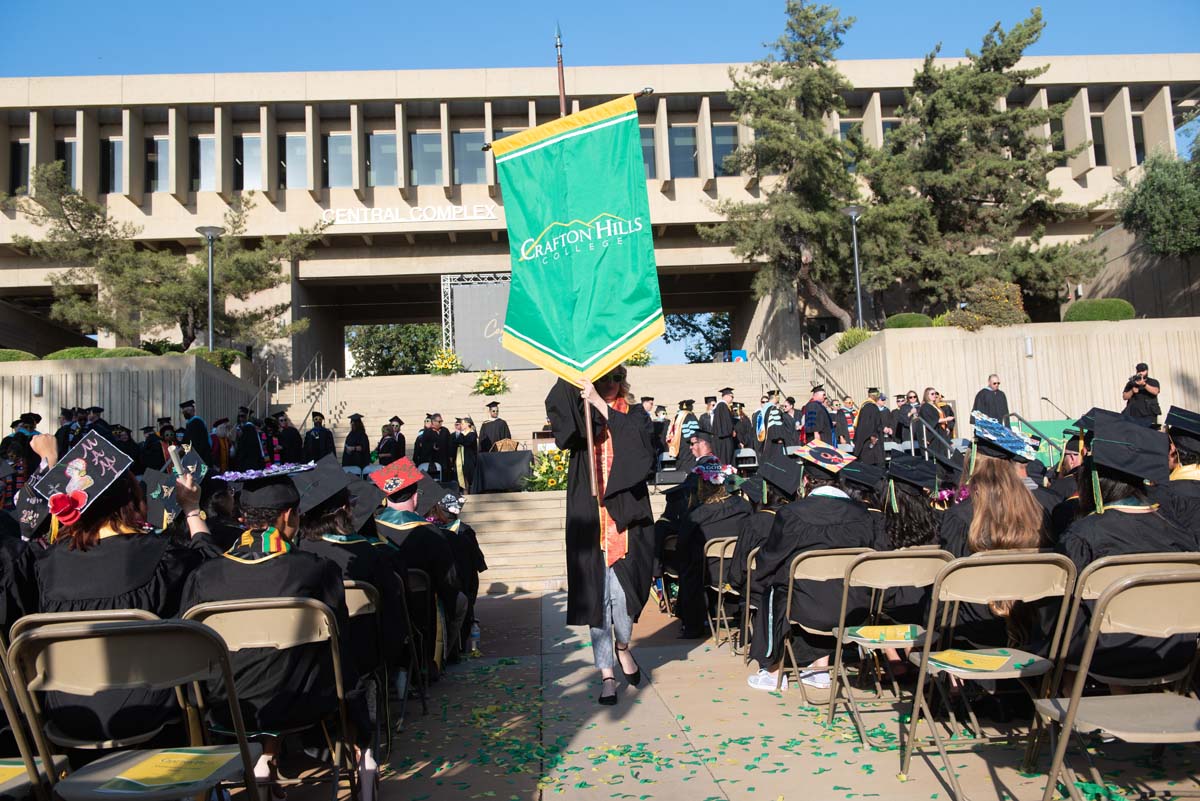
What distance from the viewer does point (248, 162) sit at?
32469 millimetres

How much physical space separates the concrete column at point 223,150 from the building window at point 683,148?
53.2ft

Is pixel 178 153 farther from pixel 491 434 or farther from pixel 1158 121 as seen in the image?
pixel 1158 121

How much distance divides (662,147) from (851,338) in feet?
41.6

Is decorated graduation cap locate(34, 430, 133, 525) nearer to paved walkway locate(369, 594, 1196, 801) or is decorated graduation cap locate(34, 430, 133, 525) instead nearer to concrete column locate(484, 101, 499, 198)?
paved walkway locate(369, 594, 1196, 801)

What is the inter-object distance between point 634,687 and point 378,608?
2.07m

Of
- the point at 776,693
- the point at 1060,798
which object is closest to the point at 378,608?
the point at 776,693

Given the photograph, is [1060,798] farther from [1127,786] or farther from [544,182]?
[544,182]

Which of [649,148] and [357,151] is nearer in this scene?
[357,151]

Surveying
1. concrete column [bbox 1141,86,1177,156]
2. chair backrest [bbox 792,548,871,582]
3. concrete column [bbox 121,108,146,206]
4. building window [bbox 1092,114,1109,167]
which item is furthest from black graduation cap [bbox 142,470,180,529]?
concrete column [bbox 1141,86,1177,156]

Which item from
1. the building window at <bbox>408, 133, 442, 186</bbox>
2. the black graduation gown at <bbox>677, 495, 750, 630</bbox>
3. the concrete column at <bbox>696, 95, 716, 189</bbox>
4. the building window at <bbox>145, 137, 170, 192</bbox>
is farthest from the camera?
the building window at <bbox>408, 133, 442, 186</bbox>

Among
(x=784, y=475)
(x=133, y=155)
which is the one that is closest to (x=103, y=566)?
(x=784, y=475)

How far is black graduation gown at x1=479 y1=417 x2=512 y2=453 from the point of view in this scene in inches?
654

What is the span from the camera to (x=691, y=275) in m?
36.0

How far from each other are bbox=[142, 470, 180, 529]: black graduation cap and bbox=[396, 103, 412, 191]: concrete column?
89.0 ft
